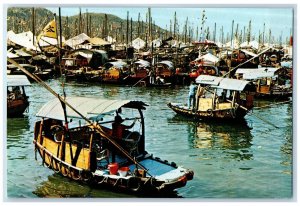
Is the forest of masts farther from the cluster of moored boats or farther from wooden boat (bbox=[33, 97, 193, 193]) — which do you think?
wooden boat (bbox=[33, 97, 193, 193])

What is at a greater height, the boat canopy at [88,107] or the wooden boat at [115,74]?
the wooden boat at [115,74]

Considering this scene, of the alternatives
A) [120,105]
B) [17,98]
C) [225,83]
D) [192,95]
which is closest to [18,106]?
[17,98]

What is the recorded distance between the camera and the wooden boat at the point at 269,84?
61.9 feet

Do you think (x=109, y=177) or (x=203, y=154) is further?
(x=203, y=154)

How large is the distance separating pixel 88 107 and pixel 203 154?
12.4 feet

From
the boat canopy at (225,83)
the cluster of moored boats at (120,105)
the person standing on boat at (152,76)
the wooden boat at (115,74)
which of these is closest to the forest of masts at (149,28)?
the cluster of moored boats at (120,105)

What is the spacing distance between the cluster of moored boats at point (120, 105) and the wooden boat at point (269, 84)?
4cm

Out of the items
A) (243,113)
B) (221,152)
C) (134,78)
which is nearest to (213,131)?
(243,113)

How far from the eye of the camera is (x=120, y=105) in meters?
8.50

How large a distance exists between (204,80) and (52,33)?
5508 mm

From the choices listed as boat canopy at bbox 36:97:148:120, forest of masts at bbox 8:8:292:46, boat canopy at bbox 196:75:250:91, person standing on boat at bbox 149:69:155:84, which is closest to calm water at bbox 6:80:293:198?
boat canopy at bbox 36:97:148:120

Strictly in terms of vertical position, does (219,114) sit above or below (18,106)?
below

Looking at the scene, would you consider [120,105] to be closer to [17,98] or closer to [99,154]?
[99,154]

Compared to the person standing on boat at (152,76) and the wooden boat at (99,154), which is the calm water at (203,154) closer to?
the wooden boat at (99,154)
